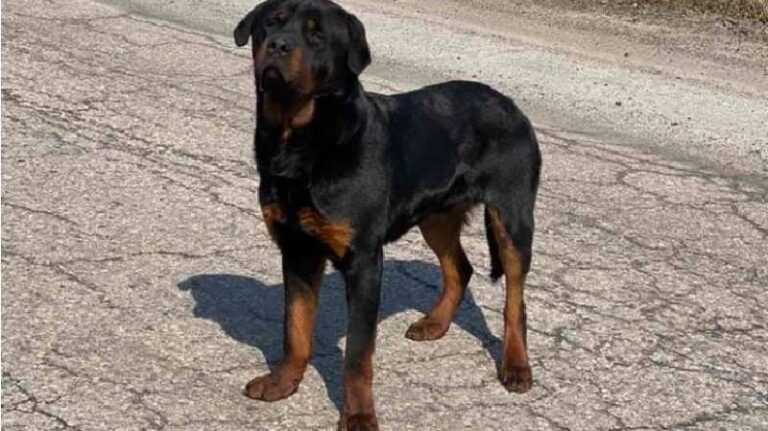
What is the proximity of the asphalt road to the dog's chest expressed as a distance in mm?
616

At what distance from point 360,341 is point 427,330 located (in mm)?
1029

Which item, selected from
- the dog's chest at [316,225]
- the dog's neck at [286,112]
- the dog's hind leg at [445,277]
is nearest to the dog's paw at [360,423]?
the dog's chest at [316,225]

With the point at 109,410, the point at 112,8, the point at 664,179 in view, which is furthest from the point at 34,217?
the point at 112,8

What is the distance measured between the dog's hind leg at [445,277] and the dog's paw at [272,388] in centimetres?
79

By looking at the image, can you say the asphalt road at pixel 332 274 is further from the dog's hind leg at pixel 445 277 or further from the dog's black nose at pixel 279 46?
the dog's black nose at pixel 279 46

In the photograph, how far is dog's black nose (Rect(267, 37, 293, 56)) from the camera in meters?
5.06

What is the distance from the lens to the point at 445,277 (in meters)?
6.42

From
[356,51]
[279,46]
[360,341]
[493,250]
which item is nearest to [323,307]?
[493,250]

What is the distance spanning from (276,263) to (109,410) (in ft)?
5.56

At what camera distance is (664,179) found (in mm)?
8812

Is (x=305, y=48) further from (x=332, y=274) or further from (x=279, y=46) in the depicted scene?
(x=332, y=274)

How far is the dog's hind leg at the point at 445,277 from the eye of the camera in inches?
250

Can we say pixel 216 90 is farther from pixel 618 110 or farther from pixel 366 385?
pixel 366 385

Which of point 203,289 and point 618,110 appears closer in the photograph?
point 203,289
